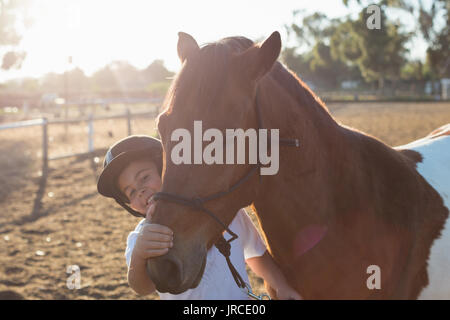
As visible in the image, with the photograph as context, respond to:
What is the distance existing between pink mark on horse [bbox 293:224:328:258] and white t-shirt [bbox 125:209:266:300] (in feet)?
1.29

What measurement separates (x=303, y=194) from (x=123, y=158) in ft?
3.34

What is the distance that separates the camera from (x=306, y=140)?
162cm

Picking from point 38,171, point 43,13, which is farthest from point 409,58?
point 38,171

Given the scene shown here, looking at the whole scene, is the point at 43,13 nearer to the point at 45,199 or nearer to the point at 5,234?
the point at 45,199

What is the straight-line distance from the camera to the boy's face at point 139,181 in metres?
2.07

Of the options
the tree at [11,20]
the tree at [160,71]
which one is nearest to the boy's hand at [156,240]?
the tree at [160,71]

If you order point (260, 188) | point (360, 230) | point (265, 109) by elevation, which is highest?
point (265, 109)

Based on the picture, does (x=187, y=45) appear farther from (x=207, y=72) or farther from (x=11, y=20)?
(x=11, y=20)

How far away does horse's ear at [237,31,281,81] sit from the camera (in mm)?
1380

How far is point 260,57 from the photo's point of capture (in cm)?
139

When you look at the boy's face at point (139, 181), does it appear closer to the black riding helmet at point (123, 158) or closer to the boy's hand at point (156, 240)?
the black riding helmet at point (123, 158)
